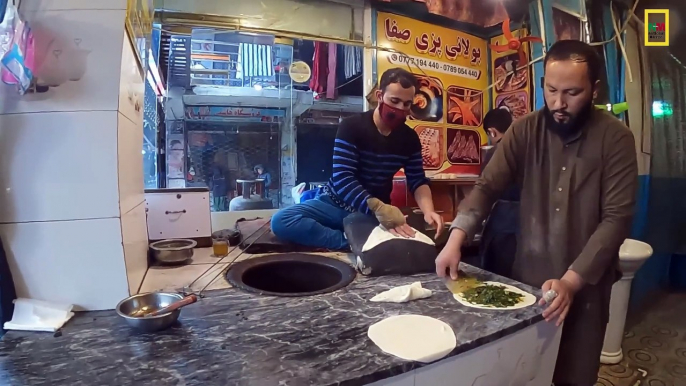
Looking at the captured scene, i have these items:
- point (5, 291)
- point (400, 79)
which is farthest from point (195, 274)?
point (400, 79)

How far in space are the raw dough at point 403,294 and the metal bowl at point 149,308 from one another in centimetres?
55

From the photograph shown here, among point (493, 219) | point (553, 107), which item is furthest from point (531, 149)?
point (493, 219)

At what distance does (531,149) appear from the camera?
1430 millimetres

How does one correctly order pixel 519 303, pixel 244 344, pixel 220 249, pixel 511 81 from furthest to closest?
pixel 511 81 → pixel 220 249 → pixel 519 303 → pixel 244 344

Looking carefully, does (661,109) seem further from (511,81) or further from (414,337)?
(414,337)

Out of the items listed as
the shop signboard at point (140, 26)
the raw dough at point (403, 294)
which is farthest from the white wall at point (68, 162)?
the raw dough at point (403, 294)

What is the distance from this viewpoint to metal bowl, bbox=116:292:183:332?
0.96m

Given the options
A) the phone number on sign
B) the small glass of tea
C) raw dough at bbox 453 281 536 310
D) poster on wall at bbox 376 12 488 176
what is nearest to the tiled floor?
the small glass of tea

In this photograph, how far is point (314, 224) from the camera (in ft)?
6.33

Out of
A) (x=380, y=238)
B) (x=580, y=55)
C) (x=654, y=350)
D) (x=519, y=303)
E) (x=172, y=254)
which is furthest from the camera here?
(x=654, y=350)

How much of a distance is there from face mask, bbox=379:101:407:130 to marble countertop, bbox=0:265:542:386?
933mm

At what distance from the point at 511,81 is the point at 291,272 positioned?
2.75 m

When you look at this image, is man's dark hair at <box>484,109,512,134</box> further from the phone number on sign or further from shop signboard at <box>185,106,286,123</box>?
shop signboard at <box>185,106,286,123</box>

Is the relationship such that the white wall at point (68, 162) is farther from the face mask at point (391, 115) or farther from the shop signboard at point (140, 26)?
the face mask at point (391, 115)
